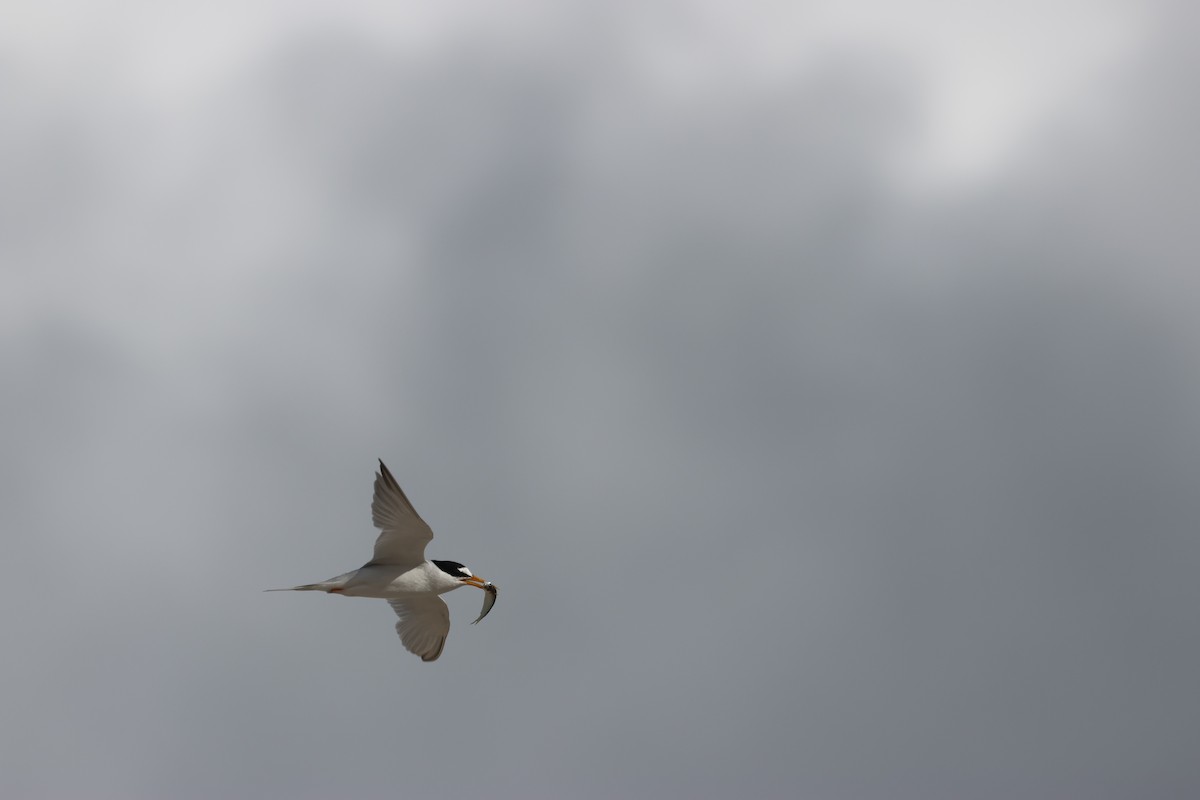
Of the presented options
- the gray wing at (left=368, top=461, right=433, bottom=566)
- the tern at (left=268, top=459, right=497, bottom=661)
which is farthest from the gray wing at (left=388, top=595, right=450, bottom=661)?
the gray wing at (left=368, top=461, right=433, bottom=566)

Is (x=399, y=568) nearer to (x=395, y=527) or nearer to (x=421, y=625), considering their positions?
(x=395, y=527)

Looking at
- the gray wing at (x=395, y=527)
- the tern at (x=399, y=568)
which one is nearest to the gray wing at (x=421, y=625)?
the tern at (x=399, y=568)

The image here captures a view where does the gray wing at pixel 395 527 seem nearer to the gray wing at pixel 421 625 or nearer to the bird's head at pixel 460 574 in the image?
the bird's head at pixel 460 574

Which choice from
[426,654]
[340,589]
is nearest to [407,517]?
[340,589]

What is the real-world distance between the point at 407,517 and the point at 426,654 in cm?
575

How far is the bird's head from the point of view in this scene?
3294 cm

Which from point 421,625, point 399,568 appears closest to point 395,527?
point 399,568

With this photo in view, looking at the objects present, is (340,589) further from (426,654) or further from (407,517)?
(426,654)

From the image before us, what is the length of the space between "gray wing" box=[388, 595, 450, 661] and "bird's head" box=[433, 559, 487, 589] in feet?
6.15

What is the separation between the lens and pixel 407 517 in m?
31.1

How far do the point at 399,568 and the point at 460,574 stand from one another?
1703 millimetres

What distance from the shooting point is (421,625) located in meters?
35.4

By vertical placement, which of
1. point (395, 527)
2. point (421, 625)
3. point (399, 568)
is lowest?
point (421, 625)

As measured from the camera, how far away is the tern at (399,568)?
102 ft
